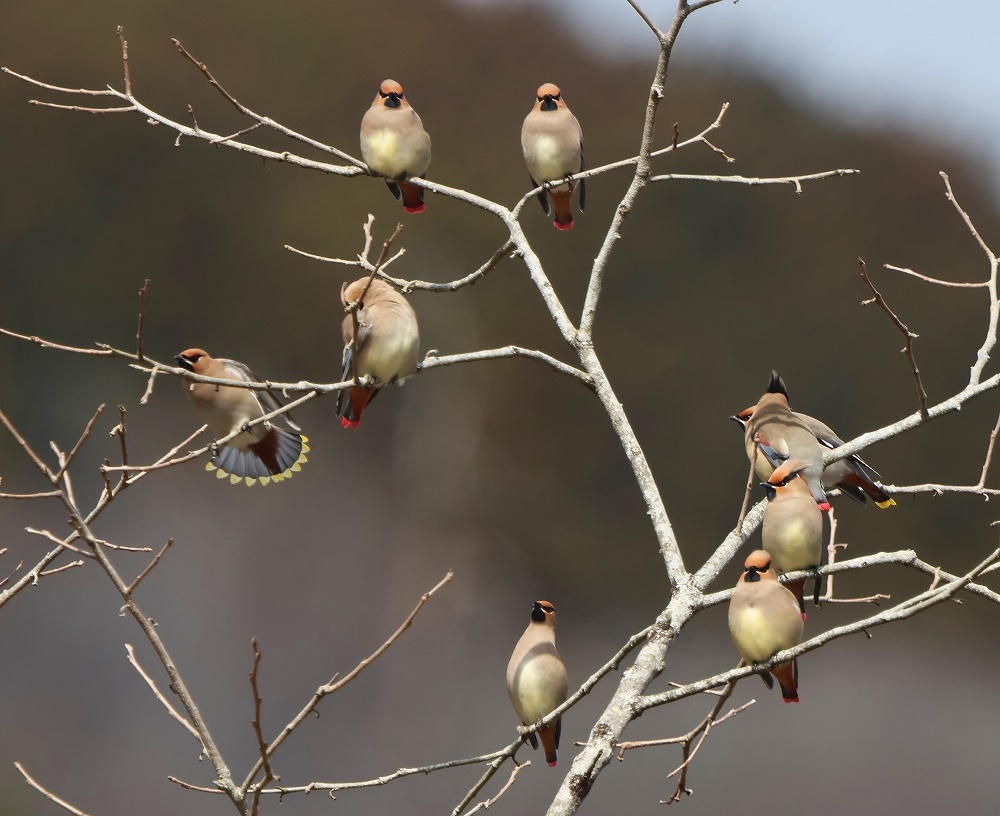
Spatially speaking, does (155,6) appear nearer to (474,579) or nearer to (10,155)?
(10,155)

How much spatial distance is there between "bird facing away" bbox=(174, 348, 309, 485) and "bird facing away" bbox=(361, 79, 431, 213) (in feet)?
2.60

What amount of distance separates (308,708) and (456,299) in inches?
578

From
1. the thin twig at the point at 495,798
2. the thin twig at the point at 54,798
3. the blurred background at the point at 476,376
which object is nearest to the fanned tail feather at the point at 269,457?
the thin twig at the point at 495,798

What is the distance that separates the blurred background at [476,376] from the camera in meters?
15.7

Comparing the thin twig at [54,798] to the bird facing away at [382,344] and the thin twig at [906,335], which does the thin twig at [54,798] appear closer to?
the bird facing away at [382,344]

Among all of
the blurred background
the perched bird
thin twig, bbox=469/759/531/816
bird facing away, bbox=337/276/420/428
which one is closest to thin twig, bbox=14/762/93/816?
thin twig, bbox=469/759/531/816

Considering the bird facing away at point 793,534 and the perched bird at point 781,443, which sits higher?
the perched bird at point 781,443

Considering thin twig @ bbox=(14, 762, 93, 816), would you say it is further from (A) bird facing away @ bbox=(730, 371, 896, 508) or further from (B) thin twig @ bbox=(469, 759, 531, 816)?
(A) bird facing away @ bbox=(730, 371, 896, 508)

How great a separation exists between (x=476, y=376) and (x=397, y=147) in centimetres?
1330

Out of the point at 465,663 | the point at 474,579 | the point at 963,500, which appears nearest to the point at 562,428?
the point at 474,579

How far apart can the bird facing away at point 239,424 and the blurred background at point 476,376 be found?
35.4 ft

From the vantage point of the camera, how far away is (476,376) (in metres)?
17.8

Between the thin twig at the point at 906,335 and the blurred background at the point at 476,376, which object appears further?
the blurred background at the point at 476,376

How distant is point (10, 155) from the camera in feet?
58.8
